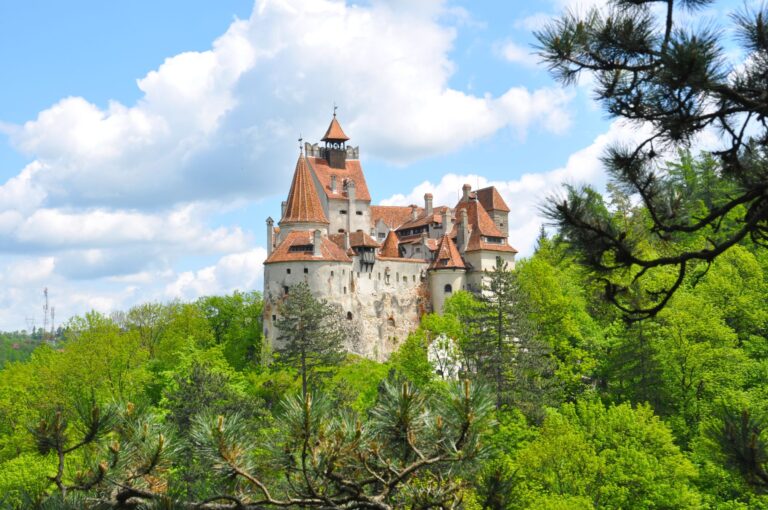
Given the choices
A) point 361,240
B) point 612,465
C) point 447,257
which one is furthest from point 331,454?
point 447,257

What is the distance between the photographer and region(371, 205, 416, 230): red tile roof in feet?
249

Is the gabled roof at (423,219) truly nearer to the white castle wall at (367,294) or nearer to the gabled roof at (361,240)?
the white castle wall at (367,294)

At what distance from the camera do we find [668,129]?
25.0ft

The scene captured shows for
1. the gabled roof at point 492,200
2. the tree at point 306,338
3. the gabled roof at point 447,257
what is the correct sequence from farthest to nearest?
the gabled roof at point 492,200
the gabled roof at point 447,257
the tree at point 306,338

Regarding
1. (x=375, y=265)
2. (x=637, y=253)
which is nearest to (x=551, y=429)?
(x=637, y=253)

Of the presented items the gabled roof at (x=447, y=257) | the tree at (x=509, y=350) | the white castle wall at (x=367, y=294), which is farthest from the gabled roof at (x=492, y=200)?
the tree at (x=509, y=350)

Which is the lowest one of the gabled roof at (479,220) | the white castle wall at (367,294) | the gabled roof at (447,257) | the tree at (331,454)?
the tree at (331,454)

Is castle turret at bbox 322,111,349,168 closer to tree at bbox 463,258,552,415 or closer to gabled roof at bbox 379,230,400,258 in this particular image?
gabled roof at bbox 379,230,400,258

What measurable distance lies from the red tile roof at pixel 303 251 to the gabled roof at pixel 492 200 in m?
17.7

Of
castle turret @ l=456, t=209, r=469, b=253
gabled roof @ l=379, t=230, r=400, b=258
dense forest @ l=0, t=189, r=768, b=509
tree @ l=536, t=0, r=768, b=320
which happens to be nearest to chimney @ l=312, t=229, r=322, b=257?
dense forest @ l=0, t=189, r=768, b=509

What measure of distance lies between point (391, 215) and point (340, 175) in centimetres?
689

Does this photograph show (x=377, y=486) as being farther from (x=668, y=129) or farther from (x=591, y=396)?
(x=591, y=396)

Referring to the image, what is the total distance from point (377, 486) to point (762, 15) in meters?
5.38

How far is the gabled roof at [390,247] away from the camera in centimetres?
6906
